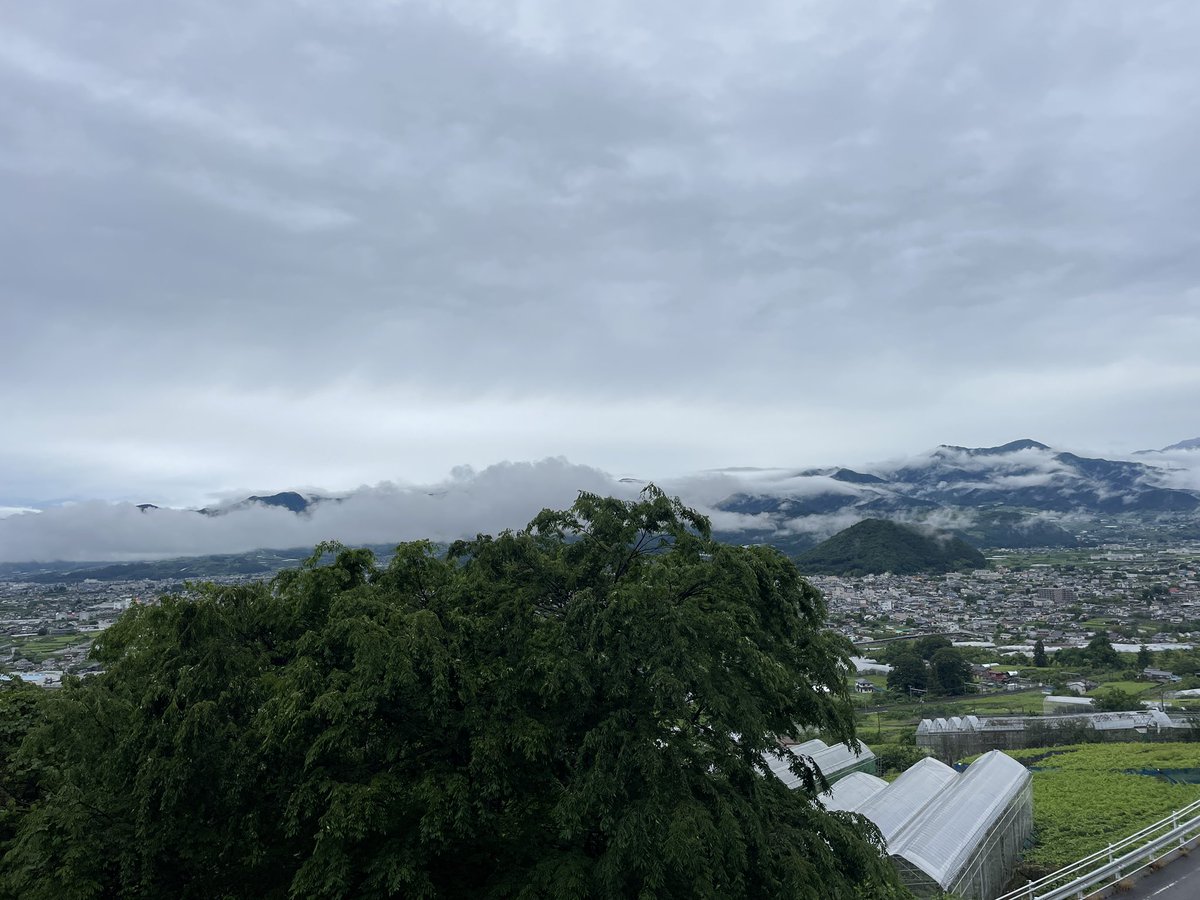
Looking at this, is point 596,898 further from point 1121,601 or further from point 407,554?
point 1121,601

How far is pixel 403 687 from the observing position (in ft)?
30.5

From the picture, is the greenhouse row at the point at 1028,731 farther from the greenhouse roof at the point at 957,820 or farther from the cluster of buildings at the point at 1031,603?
the cluster of buildings at the point at 1031,603

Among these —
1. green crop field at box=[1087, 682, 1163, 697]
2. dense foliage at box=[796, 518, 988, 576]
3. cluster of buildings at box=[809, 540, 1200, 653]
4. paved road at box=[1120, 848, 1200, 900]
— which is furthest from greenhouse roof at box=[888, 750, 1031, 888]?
dense foliage at box=[796, 518, 988, 576]

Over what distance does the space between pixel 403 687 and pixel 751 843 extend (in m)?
5.13

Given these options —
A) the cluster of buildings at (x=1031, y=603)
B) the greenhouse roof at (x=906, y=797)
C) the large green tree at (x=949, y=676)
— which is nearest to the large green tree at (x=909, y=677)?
the large green tree at (x=949, y=676)

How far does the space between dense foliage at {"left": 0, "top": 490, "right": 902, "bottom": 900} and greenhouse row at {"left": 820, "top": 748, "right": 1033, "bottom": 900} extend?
33.9ft

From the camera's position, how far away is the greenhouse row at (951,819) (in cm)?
1884

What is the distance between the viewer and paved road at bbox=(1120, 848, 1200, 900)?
12.6 m

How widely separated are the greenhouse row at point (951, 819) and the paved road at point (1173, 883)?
595 cm

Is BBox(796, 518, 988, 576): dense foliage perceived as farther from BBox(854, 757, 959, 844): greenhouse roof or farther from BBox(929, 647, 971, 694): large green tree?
BBox(854, 757, 959, 844): greenhouse roof

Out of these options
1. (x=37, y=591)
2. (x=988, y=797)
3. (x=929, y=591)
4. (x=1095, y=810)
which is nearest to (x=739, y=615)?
(x=988, y=797)

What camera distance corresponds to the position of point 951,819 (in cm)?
2159

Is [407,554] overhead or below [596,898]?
overhead

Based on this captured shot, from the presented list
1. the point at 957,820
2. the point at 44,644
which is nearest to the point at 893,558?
the point at 957,820
